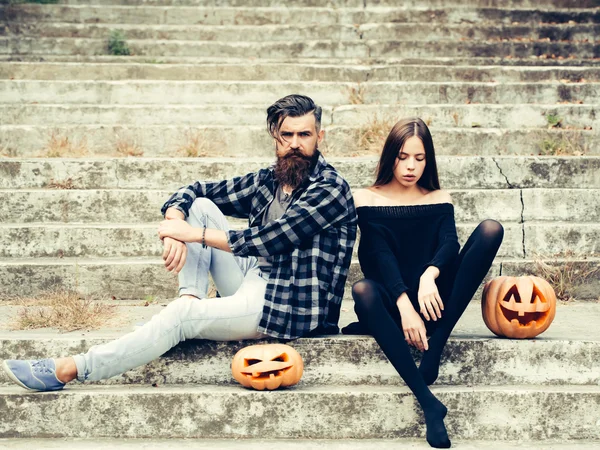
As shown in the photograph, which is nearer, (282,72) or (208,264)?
(208,264)

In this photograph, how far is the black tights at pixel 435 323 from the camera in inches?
132

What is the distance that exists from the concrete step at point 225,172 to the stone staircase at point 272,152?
11mm

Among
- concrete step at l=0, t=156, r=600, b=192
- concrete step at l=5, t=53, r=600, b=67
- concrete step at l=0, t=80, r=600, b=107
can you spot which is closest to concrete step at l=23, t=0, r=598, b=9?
concrete step at l=5, t=53, r=600, b=67

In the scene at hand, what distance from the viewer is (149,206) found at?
5.19 metres

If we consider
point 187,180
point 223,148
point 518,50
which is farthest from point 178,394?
point 518,50

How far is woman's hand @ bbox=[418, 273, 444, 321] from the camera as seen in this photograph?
3.45m

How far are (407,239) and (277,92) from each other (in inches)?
135

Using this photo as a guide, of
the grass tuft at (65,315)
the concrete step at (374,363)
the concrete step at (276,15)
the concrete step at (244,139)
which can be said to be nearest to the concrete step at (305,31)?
the concrete step at (276,15)

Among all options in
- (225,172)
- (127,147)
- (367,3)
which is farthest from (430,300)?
(367,3)

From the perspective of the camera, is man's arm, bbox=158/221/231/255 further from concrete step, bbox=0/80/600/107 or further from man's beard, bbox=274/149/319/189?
concrete step, bbox=0/80/600/107

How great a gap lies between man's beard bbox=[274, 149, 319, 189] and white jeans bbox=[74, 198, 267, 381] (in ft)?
1.40

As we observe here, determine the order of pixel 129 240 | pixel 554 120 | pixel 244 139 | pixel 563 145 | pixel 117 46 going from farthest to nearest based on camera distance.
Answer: pixel 117 46 → pixel 554 120 → pixel 244 139 → pixel 563 145 → pixel 129 240

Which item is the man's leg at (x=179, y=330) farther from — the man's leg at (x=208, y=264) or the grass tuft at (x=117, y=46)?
the grass tuft at (x=117, y=46)

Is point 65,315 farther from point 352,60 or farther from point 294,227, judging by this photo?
point 352,60
